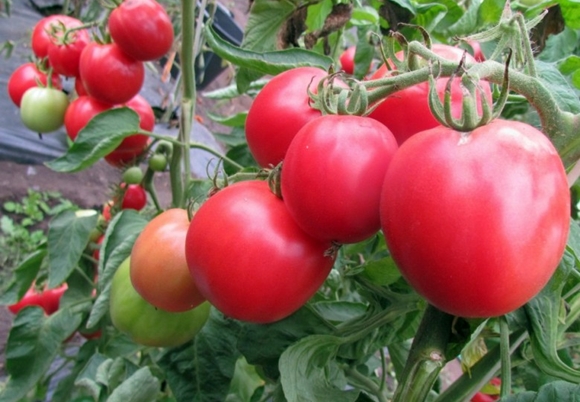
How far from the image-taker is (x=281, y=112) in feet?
1.48

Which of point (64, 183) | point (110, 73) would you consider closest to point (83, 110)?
point (110, 73)

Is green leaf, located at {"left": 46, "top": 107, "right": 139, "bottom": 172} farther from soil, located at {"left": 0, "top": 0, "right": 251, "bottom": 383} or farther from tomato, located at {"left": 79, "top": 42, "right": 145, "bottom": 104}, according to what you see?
soil, located at {"left": 0, "top": 0, "right": 251, "bottom": 383}

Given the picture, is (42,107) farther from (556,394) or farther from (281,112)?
(556,394)

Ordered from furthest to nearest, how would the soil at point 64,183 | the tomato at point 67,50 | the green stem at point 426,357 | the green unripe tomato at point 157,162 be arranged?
the soil at point 64,183, the tomato at point 67,50, the green unripe tomato at point 157,162, the green stem at point 426,357

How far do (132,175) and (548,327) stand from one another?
84 cm

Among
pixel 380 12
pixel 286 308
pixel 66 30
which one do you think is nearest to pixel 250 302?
pixel 286 308

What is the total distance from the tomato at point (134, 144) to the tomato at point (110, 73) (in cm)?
4

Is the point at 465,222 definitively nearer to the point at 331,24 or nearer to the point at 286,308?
the point at 286,308

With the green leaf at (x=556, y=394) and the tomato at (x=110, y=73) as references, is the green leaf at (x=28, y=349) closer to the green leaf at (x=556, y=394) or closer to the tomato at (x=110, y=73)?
the tomato at (x=110, y=73)

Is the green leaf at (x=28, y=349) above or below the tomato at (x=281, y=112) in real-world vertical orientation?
below

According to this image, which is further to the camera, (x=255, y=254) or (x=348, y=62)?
(x=348, y=62)

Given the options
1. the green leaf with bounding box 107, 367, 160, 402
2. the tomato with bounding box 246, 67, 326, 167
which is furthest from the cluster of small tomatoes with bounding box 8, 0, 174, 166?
the tomato with bounding box 246, 67, 326, 167

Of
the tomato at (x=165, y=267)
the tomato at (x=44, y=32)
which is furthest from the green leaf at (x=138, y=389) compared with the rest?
the tomato at (x=44, y=32)

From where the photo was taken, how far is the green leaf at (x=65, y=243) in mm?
912
